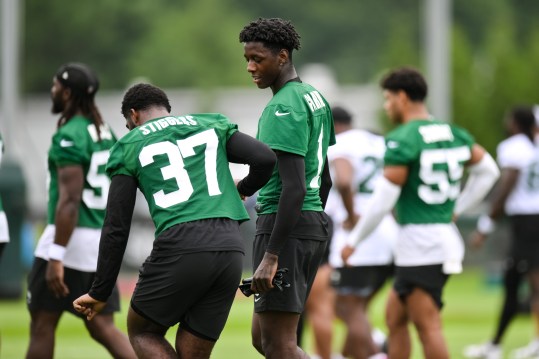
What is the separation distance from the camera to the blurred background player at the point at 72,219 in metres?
8.79

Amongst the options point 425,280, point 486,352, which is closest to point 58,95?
point 425,280

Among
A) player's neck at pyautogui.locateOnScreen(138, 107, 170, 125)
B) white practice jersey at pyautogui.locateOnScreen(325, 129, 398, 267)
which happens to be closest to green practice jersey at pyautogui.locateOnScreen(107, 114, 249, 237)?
player's neck at pyautogui.locateOnScreen(138, 107, 170, 125)

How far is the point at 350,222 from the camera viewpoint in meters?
10.7

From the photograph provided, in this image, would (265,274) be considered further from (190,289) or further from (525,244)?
(525,244)

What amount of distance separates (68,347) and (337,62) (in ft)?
185

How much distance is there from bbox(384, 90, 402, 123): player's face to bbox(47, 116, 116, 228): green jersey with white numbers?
2115mm

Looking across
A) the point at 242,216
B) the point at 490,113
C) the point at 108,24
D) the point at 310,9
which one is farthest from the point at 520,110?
the point at 310,9

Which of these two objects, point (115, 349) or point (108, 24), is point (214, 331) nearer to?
point (115, 349)

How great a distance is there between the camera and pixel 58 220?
878 centimetres

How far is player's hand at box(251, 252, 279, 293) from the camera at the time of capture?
700 centimetres

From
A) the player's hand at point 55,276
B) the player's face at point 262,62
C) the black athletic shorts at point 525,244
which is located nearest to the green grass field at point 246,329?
the black athletic shorts at point 525,244

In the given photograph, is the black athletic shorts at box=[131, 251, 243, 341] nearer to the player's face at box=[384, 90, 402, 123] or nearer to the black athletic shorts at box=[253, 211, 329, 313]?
the black athletic shorts at box=[253, 211, 329, 313]

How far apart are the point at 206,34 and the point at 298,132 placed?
60.4 metres

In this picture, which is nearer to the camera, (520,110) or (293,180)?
(293,180)
